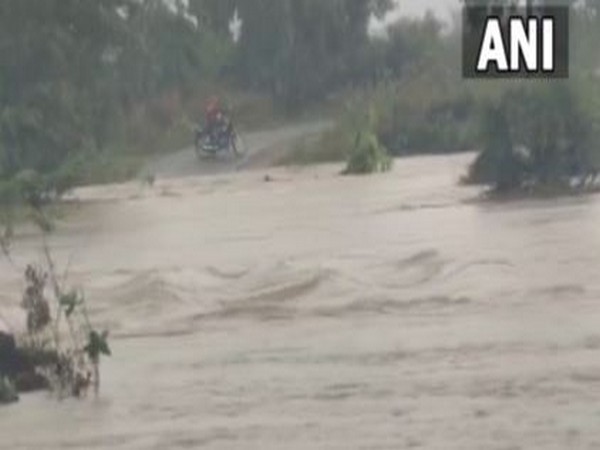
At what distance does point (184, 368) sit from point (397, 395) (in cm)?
198

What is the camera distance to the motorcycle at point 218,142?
4269cm

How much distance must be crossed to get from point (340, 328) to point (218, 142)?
93.8 ft

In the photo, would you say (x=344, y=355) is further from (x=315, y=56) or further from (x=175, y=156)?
(x=315, y=56)

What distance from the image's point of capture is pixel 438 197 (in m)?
26.4

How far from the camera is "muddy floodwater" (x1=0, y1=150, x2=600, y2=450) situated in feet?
33.9

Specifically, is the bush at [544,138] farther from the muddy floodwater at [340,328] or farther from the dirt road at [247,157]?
the dirt road at [247,157]

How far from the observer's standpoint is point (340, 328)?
1431 cm

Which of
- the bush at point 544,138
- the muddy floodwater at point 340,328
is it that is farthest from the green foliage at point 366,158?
the bush at point 544,138

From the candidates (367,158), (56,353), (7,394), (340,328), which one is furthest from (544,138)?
(7,394)

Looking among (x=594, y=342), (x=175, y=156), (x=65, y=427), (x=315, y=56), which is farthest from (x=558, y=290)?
(x=315, y=56)

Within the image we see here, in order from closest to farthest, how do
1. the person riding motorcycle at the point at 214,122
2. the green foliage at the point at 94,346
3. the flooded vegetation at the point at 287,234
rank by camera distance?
1. the flooded vegetation at the point at 287,234
2. the green foliage at the point at 94,346
3. the person riding motorcycle at the point at 214,122

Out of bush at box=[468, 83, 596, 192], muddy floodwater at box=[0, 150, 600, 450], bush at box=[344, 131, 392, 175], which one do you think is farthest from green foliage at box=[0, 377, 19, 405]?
bush at box=[344, 131, 392, 175]

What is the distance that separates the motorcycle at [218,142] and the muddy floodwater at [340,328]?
54.0 feet

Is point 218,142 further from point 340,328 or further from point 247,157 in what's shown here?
point 340,328
